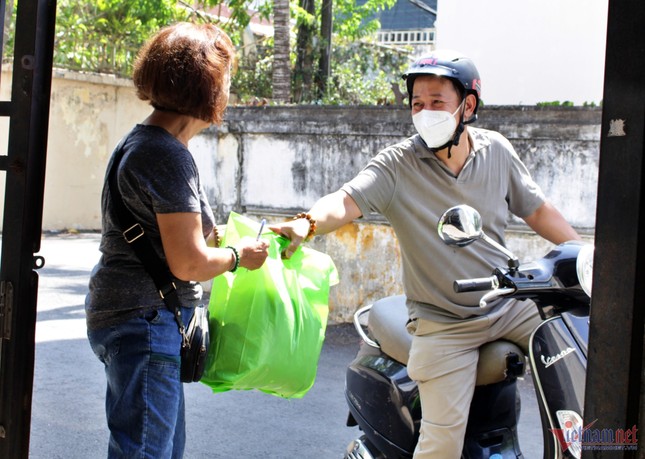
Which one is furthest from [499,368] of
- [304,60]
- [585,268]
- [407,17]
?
[407,17]

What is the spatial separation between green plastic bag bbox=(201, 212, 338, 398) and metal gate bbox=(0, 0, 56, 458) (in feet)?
2.37

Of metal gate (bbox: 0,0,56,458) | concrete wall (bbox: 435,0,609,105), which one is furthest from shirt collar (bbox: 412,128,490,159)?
concrete wall (bbox: 435,0,609,105)

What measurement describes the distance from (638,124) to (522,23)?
920 centimetres

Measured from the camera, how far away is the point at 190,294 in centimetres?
257

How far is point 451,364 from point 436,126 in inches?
34.6

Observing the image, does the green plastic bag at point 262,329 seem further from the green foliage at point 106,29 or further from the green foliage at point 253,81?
the green foliage at point 253,81

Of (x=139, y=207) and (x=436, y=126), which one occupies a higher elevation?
(x=436, y=126)

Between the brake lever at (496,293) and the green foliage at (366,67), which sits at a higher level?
the green foliage at (366,67)

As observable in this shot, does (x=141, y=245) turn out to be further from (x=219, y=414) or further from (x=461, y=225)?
(x=219, y=414)

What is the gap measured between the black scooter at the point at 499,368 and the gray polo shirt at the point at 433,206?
16cm

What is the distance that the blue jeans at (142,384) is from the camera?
239cm

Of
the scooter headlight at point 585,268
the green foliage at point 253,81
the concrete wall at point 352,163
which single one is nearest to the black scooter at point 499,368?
the scooter headlight at point 585,268

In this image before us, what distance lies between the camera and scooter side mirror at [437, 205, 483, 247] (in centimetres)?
212

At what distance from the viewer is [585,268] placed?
6.86 ft
